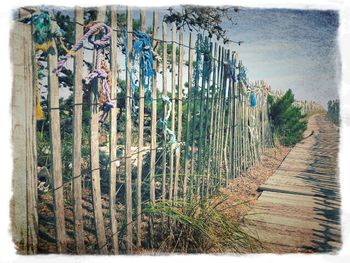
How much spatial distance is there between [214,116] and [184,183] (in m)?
1.32

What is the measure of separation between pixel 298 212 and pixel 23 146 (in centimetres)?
315

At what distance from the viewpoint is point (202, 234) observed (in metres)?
2.67

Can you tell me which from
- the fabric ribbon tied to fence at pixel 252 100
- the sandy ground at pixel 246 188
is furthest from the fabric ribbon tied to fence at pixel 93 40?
the fabric ribbon tied to fence at pixel 252 100

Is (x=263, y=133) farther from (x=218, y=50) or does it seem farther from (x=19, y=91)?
(x=19, y=91)

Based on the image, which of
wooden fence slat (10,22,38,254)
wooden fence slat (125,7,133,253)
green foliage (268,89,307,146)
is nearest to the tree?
wooden fence slat (125,7,133,253)

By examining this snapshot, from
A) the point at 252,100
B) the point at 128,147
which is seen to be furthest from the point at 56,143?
the point at 252,100

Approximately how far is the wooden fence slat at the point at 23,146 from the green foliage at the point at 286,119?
7271 mm

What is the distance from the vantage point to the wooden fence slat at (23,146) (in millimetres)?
2199

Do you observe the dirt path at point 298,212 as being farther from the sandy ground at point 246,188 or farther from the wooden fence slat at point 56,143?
the wooden fence slat at point 56,143

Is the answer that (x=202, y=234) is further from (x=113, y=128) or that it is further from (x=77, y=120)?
(x=77, y=120)

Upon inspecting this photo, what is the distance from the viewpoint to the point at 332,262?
2.76 m

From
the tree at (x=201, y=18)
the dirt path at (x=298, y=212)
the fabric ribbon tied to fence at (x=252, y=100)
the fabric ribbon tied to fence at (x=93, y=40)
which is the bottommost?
the dirt path at (x=298, y=212)

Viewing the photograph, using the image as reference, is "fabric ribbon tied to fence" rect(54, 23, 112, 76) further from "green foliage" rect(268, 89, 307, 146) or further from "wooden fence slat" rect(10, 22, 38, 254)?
"green foliage" rect(268, 89, 307, 146)
